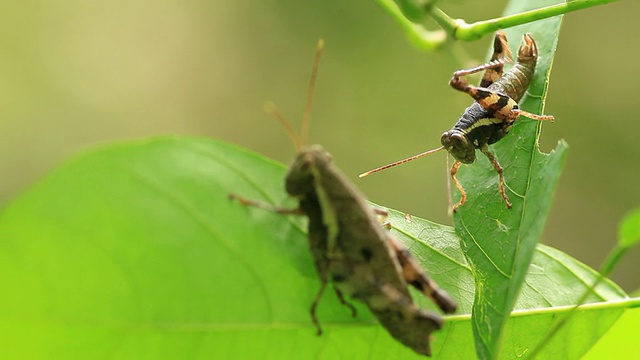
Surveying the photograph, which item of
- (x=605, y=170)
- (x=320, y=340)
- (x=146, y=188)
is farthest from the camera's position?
(x=605, y=170)

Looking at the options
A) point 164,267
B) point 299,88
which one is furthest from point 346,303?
point 299,88

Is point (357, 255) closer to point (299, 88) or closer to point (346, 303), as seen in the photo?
point (346, 303)

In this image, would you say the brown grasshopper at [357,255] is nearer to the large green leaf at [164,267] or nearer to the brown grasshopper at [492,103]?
the large green leaf at [164,267]

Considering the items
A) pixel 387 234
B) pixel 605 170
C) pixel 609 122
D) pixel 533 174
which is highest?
pixel 533 174

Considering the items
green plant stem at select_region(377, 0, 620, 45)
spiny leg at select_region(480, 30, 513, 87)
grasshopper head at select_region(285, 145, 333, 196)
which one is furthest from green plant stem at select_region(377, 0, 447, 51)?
spiny leg at select_region(480, 30, 513, 87)

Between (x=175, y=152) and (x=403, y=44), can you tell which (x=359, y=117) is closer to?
(x=403, y=44)

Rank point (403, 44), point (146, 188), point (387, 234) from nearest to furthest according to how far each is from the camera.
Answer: point (146, 188)
point (387, 234)
point (403, 44)

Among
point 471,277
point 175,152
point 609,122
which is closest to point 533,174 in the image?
point 471,277
